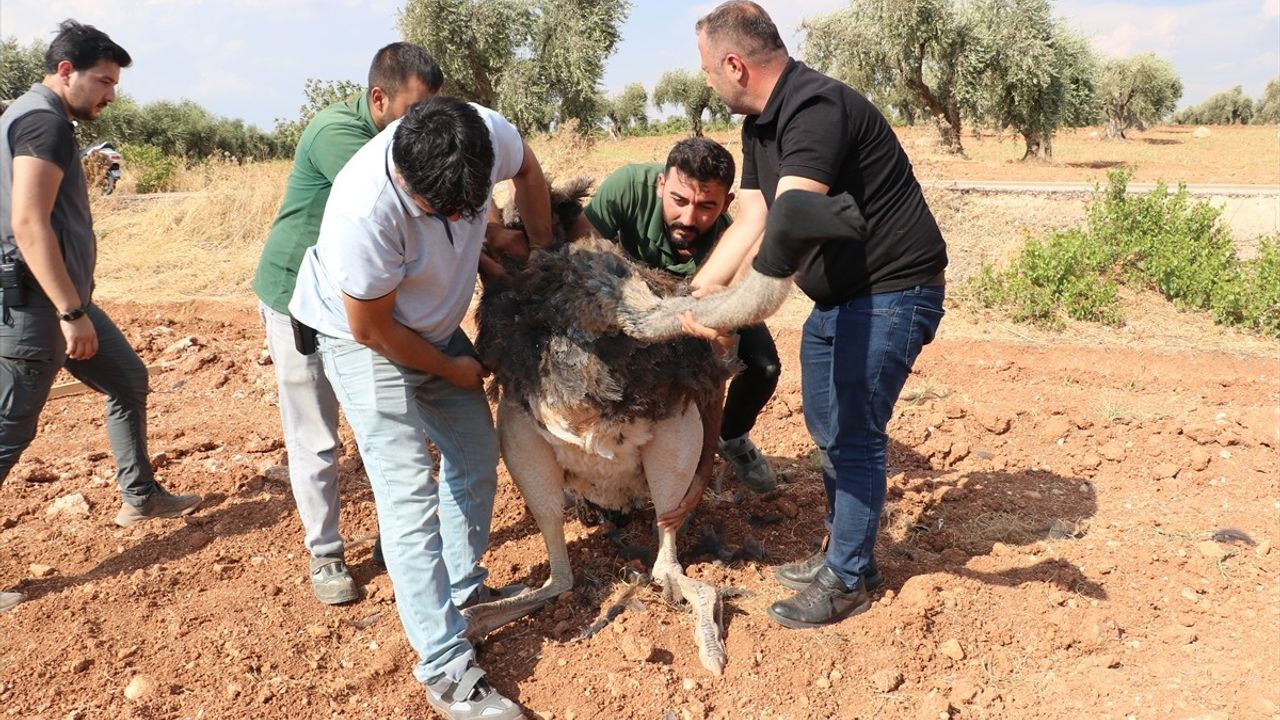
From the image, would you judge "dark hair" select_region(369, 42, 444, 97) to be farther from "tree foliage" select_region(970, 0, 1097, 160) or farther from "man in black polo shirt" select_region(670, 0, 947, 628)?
"tree foliage" select_region(970, 0, 1097, 160)

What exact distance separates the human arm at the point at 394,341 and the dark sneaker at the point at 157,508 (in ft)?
8.72

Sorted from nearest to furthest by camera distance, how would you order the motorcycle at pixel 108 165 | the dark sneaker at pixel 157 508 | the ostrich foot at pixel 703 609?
the ostrich foot at pixel 703 609, the dark sneaker at pixel 157 508, the motorcycle at pixel 108 165

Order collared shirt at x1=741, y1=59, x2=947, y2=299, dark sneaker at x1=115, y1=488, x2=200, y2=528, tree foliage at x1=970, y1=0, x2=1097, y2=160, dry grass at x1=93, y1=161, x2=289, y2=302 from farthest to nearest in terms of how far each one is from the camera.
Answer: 1. tree foliage at x1=970, y1=0, x2=1097, y2=160
2. dry grass at x1=93, y1=161, x2=289, y2=302
3. dark sneaker at x1=115, y1=488, x2=200, y2=528
4. collared shirt at x1=741, y1=59, x2=947, y2=299

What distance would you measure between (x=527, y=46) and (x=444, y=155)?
28.8 m

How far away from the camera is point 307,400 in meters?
4.08

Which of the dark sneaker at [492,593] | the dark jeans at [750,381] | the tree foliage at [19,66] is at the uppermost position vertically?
the tree foliage at [19,66]

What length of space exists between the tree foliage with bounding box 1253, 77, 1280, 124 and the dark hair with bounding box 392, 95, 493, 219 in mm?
63818

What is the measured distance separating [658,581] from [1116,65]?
48924 millimetres

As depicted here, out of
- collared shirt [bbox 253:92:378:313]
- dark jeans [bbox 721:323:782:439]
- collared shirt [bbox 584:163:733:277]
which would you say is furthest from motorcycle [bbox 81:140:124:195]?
dark jeans [bbox 721:323:782:439]

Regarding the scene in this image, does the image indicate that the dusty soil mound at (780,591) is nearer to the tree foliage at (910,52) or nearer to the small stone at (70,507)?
the small stone at (70,507)

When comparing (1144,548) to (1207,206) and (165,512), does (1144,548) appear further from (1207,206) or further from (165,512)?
(1207,206)

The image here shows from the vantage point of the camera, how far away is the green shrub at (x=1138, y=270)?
325 inches

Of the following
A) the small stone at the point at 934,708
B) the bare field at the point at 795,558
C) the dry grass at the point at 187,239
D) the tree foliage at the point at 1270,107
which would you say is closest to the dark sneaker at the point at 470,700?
the bare field at the point at 795,558

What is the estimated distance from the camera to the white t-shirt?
2979 mm
